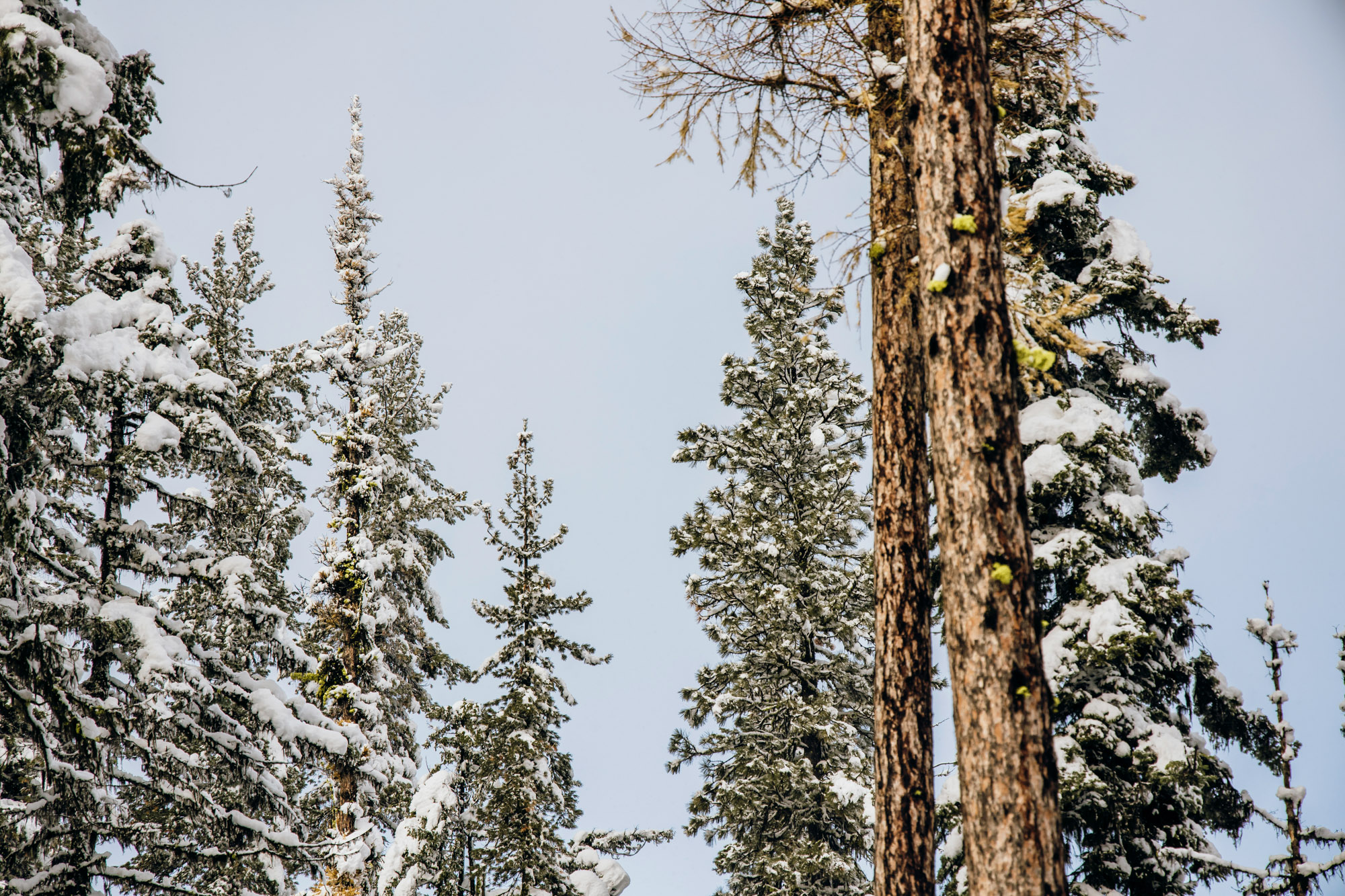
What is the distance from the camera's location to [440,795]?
1473 centimetres

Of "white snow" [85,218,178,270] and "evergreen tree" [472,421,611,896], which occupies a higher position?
"white snow" [85,218,178,270]

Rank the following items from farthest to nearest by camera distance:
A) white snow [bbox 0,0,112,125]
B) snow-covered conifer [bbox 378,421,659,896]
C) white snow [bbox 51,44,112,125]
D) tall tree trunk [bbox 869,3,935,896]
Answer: snow-covered conifer [bbox 378,421,659,896] < white snow [bbox 51,44,112,125] < white snow [bbox 0,0,112,125] < tall tree trunk [bbox 869,3,935,896]

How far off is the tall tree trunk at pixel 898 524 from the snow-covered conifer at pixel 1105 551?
0.98m

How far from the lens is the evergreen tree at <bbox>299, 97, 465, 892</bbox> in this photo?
16.1 meters

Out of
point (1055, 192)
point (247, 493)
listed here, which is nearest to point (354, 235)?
point (247, 493)

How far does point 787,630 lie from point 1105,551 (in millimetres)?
6908

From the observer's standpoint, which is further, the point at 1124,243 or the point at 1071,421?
the point at 1124,243

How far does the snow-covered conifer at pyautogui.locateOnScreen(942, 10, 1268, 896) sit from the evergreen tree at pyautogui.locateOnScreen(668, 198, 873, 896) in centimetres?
477

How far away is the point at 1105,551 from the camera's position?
10.2 metres

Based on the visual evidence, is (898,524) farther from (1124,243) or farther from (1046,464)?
(1124,243)

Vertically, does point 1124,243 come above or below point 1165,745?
above

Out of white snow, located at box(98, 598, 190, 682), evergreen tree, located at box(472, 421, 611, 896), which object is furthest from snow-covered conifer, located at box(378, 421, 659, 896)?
white snow, located at box(98, 598, 190, 682)

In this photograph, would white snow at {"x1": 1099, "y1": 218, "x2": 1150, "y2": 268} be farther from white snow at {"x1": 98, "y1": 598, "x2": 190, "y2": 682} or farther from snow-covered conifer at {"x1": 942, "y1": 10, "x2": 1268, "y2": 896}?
white snow at {"x1": 98, "y1": 598, "x2": 190, "y2": 682}

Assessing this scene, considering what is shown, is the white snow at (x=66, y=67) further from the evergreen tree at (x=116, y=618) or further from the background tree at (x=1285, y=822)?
the background tree at (x=1285, y=822)
